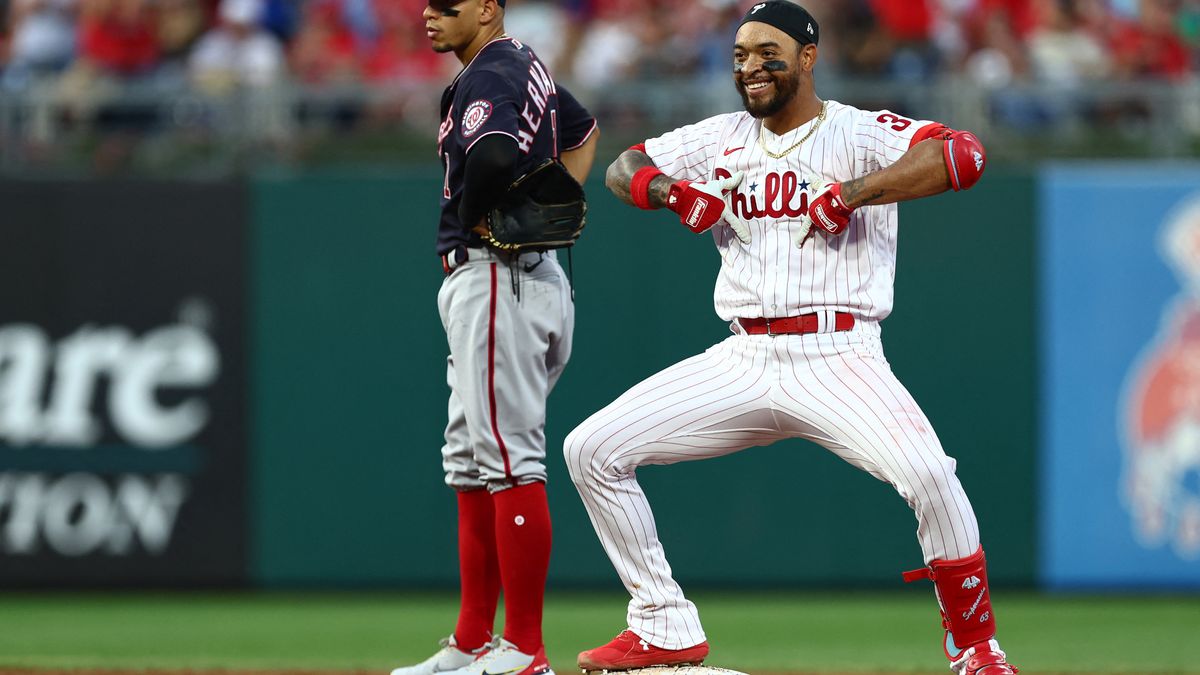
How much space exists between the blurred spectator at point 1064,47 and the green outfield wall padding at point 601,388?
4.36ft

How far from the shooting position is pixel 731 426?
471cm

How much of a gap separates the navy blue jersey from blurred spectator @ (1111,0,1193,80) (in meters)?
5.09

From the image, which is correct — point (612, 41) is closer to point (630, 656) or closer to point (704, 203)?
Answer: point (704, 203)

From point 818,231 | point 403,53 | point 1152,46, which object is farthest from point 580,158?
point 1152,46

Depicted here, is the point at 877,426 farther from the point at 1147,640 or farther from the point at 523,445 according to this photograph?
the point at 1147,640

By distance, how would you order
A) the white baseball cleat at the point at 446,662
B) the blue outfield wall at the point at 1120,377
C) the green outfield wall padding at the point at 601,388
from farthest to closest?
the green outfield wall padding at the point at 601,388 < the blue outfield wall at the point at 1120,377 < the white baseball cleat at the point at 446,662

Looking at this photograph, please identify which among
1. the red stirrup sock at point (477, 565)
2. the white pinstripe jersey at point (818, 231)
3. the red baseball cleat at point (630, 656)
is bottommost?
the red baseball cleat at point (630, 656)

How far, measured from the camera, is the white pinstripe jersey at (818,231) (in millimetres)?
4605

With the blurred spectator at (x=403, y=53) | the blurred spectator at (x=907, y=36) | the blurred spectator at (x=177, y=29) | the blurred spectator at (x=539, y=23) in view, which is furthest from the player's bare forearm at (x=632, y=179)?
the blurred spectator at (x=177, y=29)

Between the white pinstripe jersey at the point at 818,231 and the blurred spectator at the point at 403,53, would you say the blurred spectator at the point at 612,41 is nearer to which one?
the blurred spectator at the point at 403,53

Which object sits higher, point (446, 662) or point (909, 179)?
point (909, 179)

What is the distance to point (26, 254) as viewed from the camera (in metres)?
8.44

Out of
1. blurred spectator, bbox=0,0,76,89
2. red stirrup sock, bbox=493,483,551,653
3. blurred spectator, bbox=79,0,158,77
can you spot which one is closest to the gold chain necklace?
red stirrup sock, bbox=493,483,551,653

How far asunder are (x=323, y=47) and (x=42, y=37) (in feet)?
5.60
